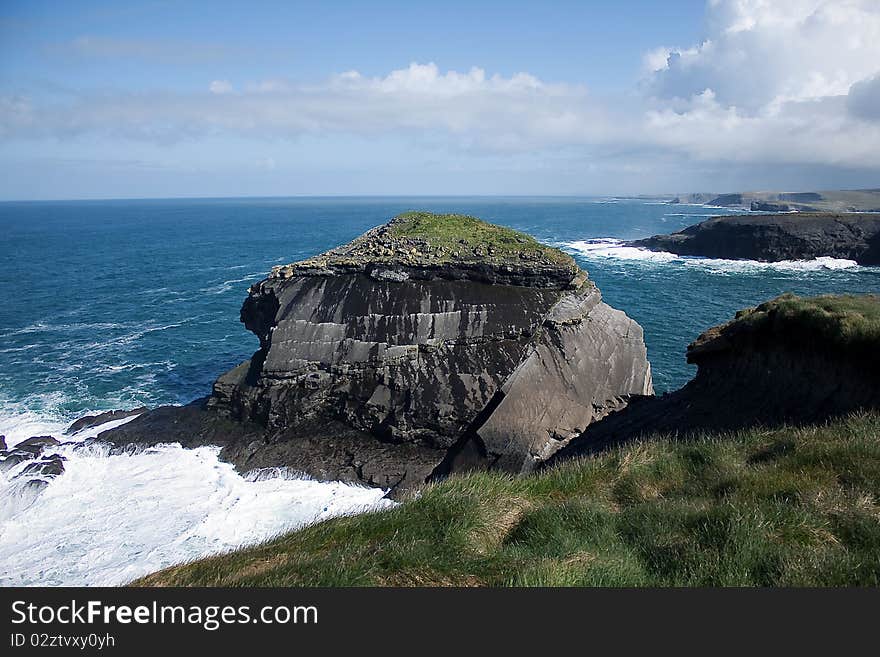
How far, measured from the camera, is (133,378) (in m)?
36.0

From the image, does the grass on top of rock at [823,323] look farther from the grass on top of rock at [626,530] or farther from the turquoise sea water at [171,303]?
the turquoise sea water at [171,303]

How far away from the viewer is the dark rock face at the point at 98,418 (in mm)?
28781

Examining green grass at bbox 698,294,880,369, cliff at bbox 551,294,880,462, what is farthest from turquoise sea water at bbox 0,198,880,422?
green grass at bbox 698,294,880,369

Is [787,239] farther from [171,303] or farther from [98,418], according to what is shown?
[98,418]

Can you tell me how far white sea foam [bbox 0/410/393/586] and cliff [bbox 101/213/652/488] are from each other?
1.32 meters

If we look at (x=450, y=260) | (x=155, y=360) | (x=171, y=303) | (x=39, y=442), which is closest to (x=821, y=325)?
(x=450, y=260)

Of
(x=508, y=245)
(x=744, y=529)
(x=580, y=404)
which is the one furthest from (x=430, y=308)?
(x=744, y=529)

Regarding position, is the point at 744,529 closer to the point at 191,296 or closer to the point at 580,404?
the point at 580,404

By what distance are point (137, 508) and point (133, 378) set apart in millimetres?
16338

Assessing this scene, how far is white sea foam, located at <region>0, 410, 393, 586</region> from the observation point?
1912 cm

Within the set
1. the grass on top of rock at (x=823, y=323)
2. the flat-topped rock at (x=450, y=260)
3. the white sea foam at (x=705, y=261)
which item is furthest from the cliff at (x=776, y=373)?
the white sea foam at (x=705, y=261)

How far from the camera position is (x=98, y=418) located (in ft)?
97.4

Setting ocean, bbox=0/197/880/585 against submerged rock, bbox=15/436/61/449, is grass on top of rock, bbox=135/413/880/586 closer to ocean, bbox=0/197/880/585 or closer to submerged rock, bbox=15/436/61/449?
ocean, bbox=0/197/880/585

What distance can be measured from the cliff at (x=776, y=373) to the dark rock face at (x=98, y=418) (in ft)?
79.4
